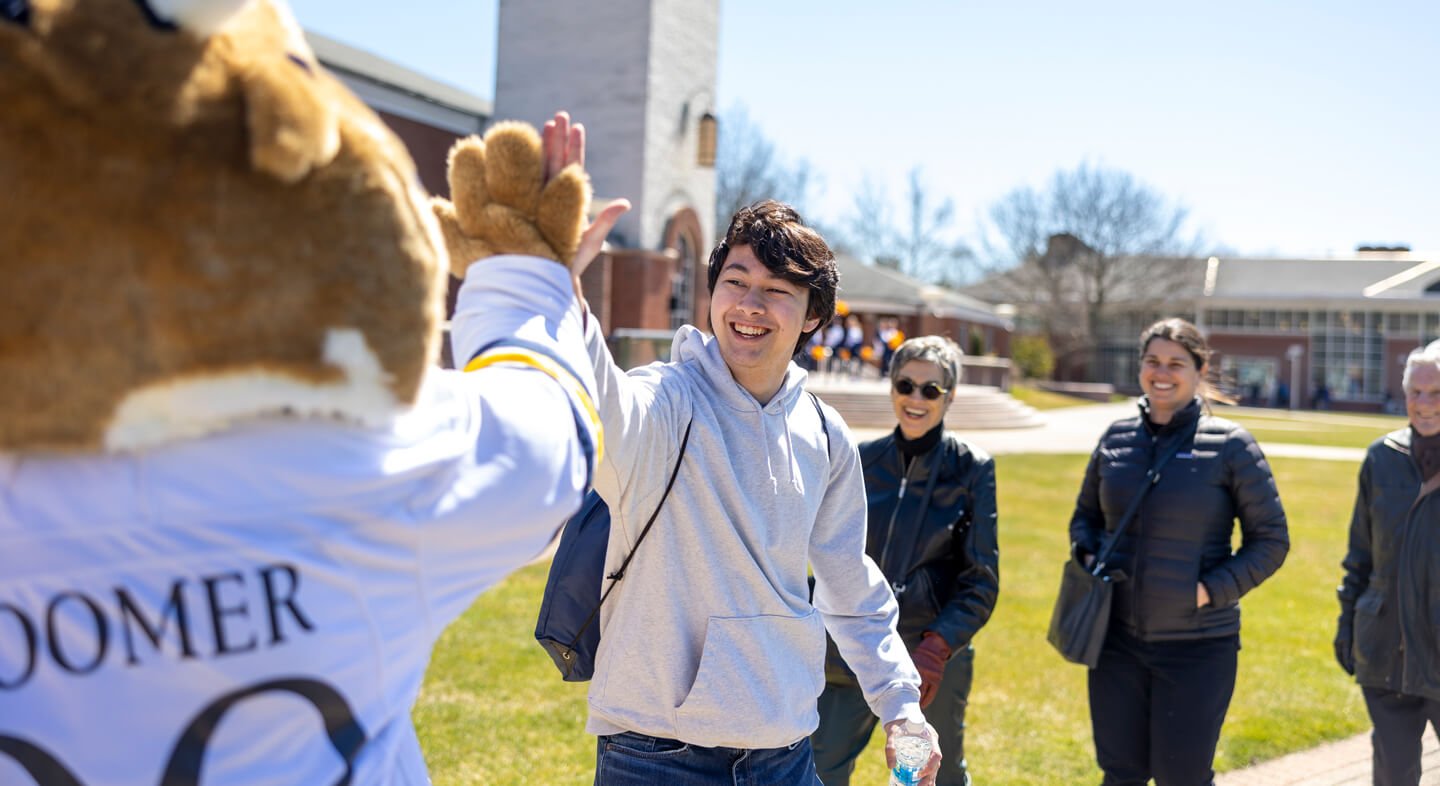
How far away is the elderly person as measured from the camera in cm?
468

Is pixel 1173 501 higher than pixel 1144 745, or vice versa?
pixel 1173 501

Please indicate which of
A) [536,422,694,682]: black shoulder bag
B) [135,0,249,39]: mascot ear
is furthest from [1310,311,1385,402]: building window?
[135,0,249,39]: mascot ear

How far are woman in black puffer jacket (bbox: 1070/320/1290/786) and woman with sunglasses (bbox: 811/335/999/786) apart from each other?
602 millimetres

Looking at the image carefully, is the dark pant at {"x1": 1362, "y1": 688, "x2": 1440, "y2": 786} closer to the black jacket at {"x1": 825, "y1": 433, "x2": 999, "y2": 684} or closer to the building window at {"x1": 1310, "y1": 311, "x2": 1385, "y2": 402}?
the black jacket at {"x1": 825, "y1": 433, "x2": 999, "y2": 684}

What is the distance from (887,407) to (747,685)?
893 inches

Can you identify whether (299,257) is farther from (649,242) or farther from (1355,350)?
(1355,350)

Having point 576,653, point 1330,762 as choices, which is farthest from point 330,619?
point 1330,762

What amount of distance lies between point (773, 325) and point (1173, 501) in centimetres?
255

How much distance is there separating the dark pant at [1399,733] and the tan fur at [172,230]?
4987 mm

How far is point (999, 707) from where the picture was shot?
6.57 meters

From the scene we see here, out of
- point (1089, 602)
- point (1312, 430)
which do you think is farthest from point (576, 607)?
point (1312, 430)

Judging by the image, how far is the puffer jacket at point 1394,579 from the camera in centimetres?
466

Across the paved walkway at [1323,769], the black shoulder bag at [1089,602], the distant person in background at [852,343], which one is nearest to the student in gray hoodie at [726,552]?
the black shoulder bag at [1089,602]

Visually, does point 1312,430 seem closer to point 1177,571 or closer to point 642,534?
point 1177,571
